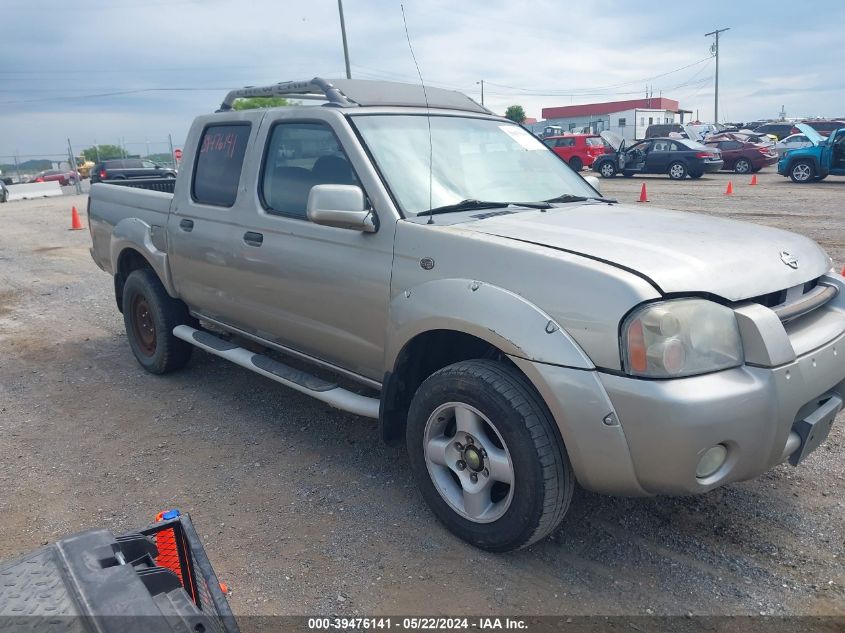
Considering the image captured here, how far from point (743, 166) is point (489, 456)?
25.8 metres

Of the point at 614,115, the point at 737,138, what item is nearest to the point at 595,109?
the point at 614,115

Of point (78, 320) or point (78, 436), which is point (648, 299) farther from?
point (78, 320)

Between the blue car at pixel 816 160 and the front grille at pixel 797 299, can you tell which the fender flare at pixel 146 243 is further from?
the blue car at pixel 816 160

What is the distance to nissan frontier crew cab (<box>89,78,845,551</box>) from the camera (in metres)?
2.51

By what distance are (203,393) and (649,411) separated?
353 cm

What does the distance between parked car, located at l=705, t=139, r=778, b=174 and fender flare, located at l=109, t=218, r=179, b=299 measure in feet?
78.0

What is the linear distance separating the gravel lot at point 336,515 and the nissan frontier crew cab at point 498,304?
30 centimetres

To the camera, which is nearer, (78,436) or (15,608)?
(15,608)

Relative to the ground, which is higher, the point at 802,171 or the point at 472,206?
the point at 472,206

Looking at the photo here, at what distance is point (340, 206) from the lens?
10.6 feet

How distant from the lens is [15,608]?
4.99 ft

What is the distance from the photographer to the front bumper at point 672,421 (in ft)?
7.95

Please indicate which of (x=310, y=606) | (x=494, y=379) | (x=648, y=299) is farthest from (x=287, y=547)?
(x=648, y=299)

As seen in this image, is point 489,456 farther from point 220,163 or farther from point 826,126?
point 826,126
